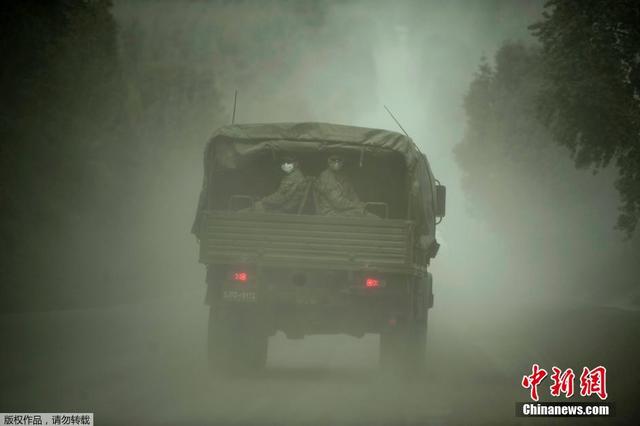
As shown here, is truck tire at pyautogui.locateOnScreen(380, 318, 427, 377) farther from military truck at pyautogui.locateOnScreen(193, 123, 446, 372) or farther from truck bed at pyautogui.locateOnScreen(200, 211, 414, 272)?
truck bed at pyautogui.locateOnScreen(200, 211, 414, 272)

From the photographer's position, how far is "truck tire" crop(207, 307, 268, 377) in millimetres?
13133

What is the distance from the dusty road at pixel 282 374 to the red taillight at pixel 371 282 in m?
1.19

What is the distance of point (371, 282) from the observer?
12969mm

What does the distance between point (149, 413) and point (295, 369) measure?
194 inches

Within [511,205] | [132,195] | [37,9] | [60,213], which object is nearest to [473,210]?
[511,205]

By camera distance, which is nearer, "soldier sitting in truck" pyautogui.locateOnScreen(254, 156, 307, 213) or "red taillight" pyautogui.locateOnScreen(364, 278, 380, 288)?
"red taillight" pyautogui.locateOnScreen(364, 278, 380, 288)

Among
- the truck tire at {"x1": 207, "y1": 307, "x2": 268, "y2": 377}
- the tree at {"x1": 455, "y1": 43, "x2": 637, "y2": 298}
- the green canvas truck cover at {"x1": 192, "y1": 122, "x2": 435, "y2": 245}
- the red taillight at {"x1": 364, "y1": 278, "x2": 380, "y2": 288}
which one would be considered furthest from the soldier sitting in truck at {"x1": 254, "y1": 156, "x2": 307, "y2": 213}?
the tree at {"x1": 455, "y1": 43, "x2": 637, "y2": 298}

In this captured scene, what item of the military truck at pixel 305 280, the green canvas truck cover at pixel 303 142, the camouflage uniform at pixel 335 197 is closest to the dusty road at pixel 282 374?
the military truck at pixel 305 280

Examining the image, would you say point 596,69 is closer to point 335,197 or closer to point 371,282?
point 335,197

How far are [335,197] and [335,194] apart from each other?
0.05 metres

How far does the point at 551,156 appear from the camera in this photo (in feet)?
169

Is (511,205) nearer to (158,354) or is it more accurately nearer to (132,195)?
(132,195)

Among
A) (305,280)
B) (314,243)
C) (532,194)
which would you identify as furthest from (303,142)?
(532,194)

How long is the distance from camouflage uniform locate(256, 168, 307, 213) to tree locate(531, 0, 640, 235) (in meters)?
14.0
